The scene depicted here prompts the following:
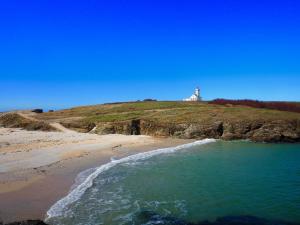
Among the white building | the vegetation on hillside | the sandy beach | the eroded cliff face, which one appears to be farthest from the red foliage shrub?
the vegetation on hillside

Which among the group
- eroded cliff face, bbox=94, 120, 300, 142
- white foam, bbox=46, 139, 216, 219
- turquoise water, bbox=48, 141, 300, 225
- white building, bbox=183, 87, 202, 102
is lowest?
turquoise water, bbox=48, 141, 300, 225

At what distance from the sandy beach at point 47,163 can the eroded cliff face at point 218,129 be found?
386cm

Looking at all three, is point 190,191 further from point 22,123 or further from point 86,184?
point 22,123

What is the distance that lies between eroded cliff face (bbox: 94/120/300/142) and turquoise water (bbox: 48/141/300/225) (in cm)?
1499

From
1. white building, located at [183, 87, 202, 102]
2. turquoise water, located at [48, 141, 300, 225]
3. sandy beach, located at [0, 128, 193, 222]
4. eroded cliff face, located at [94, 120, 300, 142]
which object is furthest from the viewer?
white building, located at [183, 87, 202, 102]

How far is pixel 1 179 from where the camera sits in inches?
925

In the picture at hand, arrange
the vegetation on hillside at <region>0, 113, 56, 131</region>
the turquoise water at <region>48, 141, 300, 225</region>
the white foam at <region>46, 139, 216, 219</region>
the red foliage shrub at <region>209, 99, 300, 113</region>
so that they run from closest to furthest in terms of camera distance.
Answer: the turquoise water at <region>48, 141, 300, 225</region>
the white foam at <region>46, 139, 216, 219</region>
the vegetation on hillside at <region>0, 113, 56, 131</region>
the red foliage shrub at <region>209, 99, 300, 113</region>

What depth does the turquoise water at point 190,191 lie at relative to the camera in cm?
1791

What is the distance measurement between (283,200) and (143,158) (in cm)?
1636

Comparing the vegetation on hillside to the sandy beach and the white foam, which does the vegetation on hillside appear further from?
the white foam

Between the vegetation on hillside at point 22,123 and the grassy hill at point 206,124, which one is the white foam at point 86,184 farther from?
the vegetation on hillside at point 22,123

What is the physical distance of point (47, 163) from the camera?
29688mm

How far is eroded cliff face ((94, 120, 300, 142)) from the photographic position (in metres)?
50.5

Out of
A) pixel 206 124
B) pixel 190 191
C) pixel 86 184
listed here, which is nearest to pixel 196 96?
pixel 206 124
